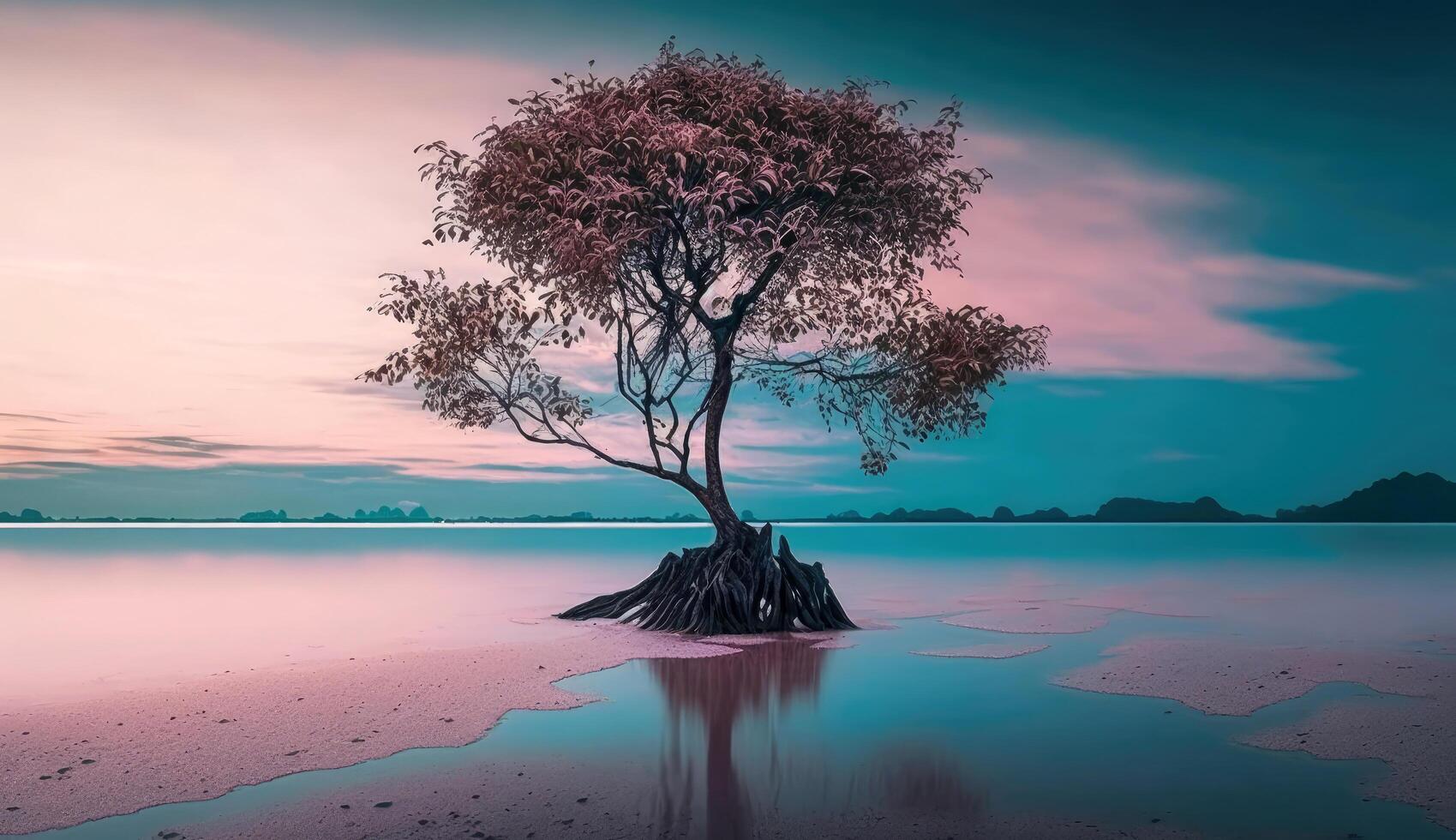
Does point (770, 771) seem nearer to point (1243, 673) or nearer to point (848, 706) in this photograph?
point (848, 706)

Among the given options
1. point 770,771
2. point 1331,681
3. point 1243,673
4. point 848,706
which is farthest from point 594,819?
point 1331,681

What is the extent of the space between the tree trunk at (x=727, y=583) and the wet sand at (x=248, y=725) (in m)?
2.31

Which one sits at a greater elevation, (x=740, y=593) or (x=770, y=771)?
(x=740, y=593)

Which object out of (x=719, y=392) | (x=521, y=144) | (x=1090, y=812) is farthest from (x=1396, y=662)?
(x=521, y=144)

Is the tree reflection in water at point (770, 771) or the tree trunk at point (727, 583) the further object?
the tree trunk at point (727, 583)

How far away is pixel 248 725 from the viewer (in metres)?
8.39

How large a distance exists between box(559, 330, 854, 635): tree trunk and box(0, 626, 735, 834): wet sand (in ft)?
7.59

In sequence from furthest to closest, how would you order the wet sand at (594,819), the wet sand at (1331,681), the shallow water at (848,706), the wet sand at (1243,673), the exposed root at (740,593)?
the exposed root at (740,593)
the wet sand at (1243,673)
the wet sand at (1331,681)
the shallow water at (848,706)
the wet sand at (594,819)

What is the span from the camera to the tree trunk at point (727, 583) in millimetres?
14914

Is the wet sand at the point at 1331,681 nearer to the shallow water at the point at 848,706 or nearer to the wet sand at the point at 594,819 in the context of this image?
the shallow water at the point at 848,706

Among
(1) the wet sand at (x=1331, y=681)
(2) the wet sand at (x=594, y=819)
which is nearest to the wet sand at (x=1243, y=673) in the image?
(1) the wet sand at (x=1331, y=681)

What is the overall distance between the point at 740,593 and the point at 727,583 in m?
0.25

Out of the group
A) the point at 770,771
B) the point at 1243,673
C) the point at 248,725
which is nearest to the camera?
the point at 770,771

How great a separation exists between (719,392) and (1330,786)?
10464 millimetres
